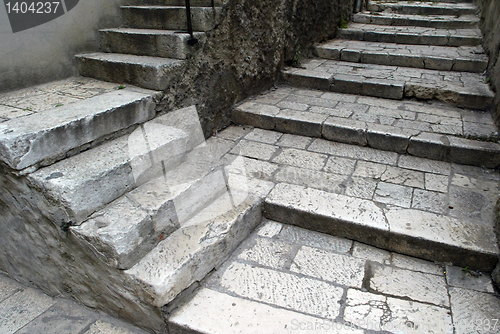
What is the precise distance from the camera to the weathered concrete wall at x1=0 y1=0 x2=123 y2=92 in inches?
98.8

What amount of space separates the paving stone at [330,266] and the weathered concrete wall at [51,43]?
8.11ft

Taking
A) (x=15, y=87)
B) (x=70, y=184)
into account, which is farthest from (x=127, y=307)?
(x=15, y=87)

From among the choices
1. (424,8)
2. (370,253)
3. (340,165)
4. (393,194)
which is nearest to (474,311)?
(370,253)

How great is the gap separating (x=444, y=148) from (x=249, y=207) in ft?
6.13

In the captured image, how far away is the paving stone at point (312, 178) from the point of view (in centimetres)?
272

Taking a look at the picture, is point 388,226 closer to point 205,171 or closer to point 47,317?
point 205,171

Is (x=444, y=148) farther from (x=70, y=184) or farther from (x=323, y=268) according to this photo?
(x=70, y=184)

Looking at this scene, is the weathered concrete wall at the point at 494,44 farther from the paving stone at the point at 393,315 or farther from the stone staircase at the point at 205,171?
the paving stone at the point at 393,315

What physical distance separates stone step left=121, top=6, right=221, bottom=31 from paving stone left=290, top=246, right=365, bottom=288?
2.14 metres

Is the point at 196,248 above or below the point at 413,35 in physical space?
below

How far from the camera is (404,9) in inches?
287

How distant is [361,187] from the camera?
2.70 m

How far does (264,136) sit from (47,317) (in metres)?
2.35

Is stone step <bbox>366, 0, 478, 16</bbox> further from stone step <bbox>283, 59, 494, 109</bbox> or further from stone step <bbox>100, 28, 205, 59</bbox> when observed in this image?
stone step <bbox>100, 28, 205, 59</bbox>
